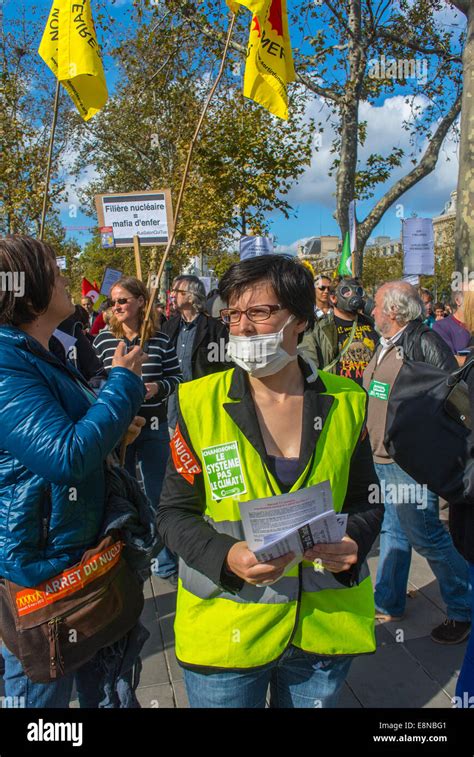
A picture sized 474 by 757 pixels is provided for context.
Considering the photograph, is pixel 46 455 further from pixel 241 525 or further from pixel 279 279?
pixel 279 279

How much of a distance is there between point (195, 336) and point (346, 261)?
15.5ft

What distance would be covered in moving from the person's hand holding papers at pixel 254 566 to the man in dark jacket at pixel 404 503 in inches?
77.1

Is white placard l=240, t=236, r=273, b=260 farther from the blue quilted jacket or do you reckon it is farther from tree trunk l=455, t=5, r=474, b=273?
the blue quilted jacket

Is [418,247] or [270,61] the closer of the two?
[270,61]

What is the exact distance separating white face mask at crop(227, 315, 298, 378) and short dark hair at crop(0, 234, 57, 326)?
650 mm

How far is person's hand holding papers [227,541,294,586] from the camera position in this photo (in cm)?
154

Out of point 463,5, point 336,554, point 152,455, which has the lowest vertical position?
point 152,455

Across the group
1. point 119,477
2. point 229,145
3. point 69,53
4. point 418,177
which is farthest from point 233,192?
point 119,477

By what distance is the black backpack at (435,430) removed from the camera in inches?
84.1

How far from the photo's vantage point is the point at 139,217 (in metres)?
4.58

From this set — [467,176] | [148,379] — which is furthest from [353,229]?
[148,379]

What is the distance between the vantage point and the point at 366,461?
1.91m

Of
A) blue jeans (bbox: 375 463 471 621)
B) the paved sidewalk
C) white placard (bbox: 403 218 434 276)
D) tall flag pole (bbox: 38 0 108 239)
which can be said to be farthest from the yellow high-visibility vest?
white placard (bbox: 403 218 434 276)

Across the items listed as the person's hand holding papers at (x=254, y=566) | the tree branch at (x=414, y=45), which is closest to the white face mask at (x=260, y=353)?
the person's hand holding papers at (x=254, y=566)
